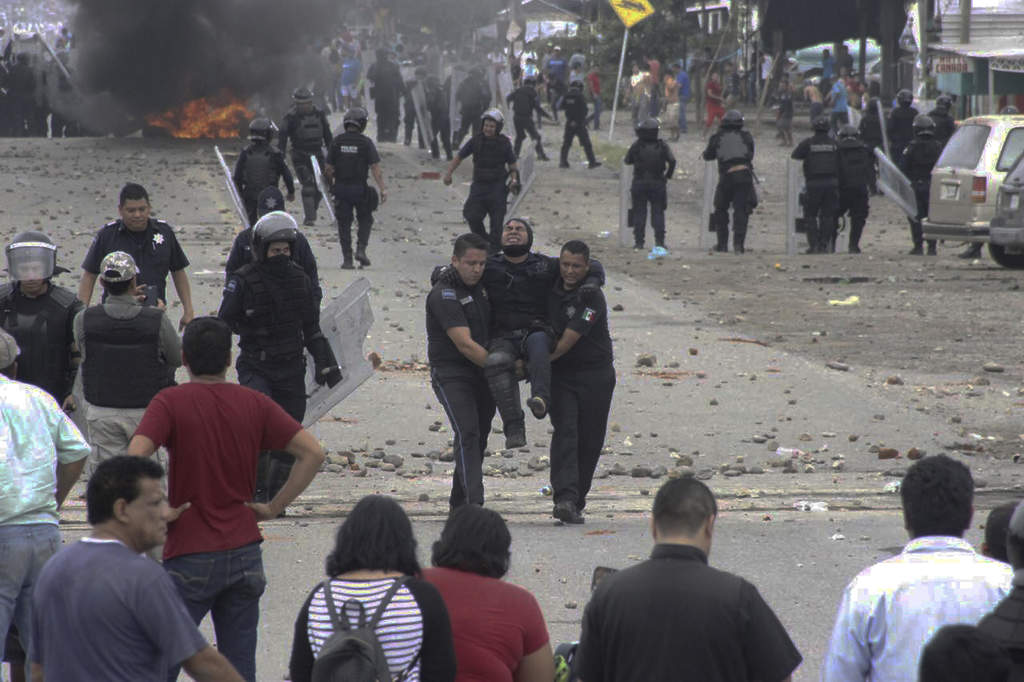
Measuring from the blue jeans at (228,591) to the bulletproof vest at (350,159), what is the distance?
12.5m

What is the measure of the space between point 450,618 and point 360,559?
273mm

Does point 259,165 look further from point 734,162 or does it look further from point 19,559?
point 19,559

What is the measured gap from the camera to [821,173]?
20062 mm

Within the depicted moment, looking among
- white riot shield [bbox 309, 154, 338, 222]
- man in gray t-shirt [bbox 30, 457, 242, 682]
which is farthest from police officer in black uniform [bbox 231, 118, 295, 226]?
man in gray t-shirt [bbox 30, 457, 242, 682]

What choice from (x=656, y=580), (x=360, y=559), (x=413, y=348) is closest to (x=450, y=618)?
(x=360, y=559)

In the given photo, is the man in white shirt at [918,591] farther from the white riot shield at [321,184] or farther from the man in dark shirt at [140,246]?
the white riot shield at [321,184]

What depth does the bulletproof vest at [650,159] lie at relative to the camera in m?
19.8

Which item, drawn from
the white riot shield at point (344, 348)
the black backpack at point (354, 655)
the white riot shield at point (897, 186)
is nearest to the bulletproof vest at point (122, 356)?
the white riot shield at point (344, 348)

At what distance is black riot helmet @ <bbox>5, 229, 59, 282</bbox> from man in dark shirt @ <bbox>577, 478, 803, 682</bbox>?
4.15 m

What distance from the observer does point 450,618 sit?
398 centimetres

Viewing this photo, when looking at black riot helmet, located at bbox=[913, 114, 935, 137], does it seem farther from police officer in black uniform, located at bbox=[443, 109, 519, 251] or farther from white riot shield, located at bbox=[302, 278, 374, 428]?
white riot shield, located at bbox=[302, 278, 374, 428]

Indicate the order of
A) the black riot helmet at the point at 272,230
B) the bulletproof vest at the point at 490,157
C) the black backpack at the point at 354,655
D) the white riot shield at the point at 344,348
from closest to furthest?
1. the black backpack at the point at 354,655
2. the black riot helmet at the point at 272,230
3. the white riot shield at the point at 344,348
4. the bulletproof vest at the point at 490,157

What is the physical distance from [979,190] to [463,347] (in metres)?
12.7

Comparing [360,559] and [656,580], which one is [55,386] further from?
[656,580]
